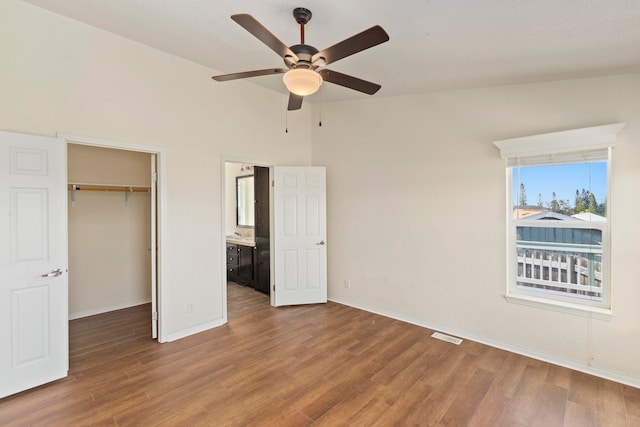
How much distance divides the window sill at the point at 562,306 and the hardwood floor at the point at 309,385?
1.78 feet

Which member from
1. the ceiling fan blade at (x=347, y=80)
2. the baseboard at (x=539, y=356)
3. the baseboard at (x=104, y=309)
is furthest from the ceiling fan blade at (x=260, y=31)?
the baseboard at (x=104, y=309)

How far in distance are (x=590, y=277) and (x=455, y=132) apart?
6.47ft

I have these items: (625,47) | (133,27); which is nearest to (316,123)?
(133,27)

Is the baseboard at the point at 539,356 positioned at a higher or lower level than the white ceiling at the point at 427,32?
lower

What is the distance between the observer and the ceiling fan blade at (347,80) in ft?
7.16

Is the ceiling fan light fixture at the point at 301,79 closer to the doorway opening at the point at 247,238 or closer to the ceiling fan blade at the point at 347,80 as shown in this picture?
the ceiling fan blade at the point at 347,80

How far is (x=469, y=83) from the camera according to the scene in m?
3.27

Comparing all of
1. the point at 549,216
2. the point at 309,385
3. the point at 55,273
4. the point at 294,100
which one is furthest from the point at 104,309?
the point at 549,216

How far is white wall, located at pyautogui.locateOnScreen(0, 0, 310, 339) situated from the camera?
249cm

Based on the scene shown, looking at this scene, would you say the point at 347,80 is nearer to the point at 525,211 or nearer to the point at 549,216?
the point at 525,211

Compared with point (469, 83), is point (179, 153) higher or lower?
lower

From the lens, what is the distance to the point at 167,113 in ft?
10.9

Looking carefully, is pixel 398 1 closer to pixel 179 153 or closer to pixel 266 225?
pixel 179 153

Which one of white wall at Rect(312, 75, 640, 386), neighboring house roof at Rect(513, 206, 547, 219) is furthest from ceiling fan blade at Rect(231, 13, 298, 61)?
neighboring house roof at Rect(513, 206, 547, 219)
